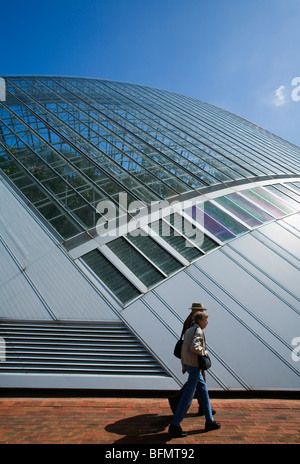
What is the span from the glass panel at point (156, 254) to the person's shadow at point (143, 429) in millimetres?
3436

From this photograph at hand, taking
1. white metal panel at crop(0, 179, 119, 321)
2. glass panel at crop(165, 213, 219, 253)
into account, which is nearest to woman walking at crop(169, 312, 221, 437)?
white metal panel at crop(0, 179, 119, 321)

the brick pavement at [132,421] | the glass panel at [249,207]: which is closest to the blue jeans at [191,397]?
the brick pavement at [132,421]

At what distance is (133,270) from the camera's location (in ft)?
22.5

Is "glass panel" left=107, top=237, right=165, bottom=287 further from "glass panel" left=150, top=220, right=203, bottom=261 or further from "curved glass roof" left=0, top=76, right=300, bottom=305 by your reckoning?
"glass panel" left=150, top=220, right=203, bottom=261

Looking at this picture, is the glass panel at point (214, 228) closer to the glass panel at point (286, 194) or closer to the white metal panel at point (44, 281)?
the white metal panel at point (44, 281)

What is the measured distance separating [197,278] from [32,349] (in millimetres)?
4169

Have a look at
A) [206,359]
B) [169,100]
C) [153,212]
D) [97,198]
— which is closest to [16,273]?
[97,198]

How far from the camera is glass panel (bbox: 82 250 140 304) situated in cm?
630

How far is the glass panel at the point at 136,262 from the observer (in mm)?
6718

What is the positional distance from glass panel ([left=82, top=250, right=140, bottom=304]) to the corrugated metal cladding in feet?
0.09

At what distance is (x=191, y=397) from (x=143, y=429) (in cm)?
87

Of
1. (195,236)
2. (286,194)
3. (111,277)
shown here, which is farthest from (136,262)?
(286,194)
